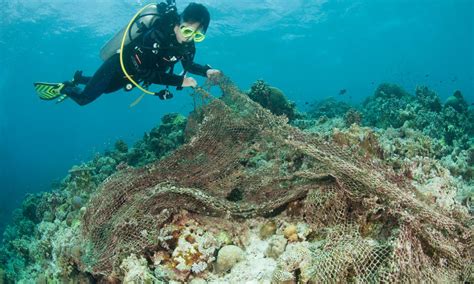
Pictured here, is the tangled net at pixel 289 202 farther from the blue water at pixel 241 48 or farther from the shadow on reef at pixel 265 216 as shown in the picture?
the blue water at pixel 241 48

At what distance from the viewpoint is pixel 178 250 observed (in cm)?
389

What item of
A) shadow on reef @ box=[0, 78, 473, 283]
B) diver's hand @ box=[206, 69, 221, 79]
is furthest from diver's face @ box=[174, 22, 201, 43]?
shadow on reef @ box=[0, 78, 473, 283]

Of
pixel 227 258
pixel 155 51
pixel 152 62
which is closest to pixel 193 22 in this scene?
pixel 155 51

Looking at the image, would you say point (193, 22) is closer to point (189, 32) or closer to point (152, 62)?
point (189, 32)

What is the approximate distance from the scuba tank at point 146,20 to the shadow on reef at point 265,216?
2.30 meters

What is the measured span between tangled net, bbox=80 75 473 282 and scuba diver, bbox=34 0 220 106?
178 centimetres

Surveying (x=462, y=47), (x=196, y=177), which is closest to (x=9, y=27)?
(x=196, y=177)

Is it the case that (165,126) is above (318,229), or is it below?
above

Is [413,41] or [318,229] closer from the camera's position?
[318,229]

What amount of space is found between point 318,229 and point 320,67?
3549 inches

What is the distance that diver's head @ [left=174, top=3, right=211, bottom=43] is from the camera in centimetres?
638

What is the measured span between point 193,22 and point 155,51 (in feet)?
3.42

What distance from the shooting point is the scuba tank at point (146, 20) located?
6762 mm

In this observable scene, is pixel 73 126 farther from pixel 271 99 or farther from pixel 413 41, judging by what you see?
pixel 271 99
